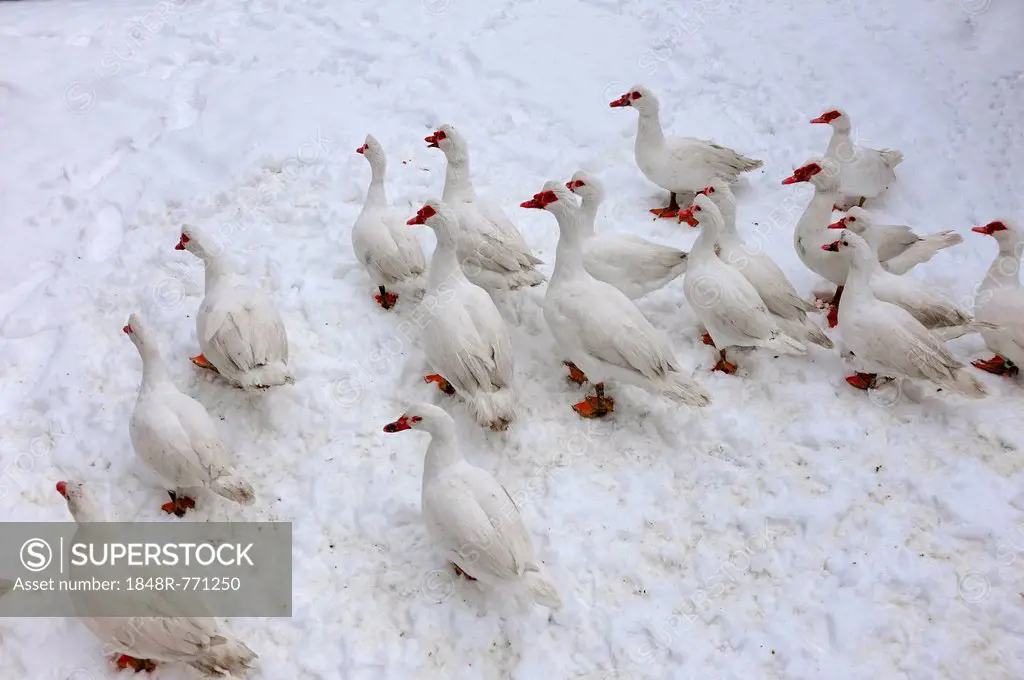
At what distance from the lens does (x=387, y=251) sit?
5.88 meters

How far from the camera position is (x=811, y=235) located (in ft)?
20.4

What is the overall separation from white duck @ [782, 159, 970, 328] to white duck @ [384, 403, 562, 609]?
11.1 ft

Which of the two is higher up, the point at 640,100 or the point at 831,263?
the point at 640,100

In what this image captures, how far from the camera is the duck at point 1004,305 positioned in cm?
558

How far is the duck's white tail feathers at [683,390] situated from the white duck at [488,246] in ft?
4.46

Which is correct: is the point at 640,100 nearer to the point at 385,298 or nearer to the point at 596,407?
the point at 385,298

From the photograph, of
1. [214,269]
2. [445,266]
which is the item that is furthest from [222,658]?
[445,266]

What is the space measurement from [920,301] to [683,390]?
2127 millimetres

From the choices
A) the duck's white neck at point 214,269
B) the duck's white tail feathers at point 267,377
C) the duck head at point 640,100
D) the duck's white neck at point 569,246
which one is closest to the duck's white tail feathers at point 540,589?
the duck's white tail feathers at point 267,377

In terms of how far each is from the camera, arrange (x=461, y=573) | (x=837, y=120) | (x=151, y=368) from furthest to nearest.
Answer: (x=837, y=120) → (x=151, y=368) → (x=461, y=573)

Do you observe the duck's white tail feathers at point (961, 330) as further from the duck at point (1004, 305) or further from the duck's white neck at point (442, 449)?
the duck's white neck at point (442, 449)

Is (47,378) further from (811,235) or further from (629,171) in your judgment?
(811,235)

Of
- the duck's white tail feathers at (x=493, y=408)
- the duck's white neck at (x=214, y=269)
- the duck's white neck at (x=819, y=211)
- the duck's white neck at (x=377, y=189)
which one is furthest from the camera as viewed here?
the duck's white neck at (x=377, y=189)

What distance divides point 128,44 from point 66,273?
3587mm
